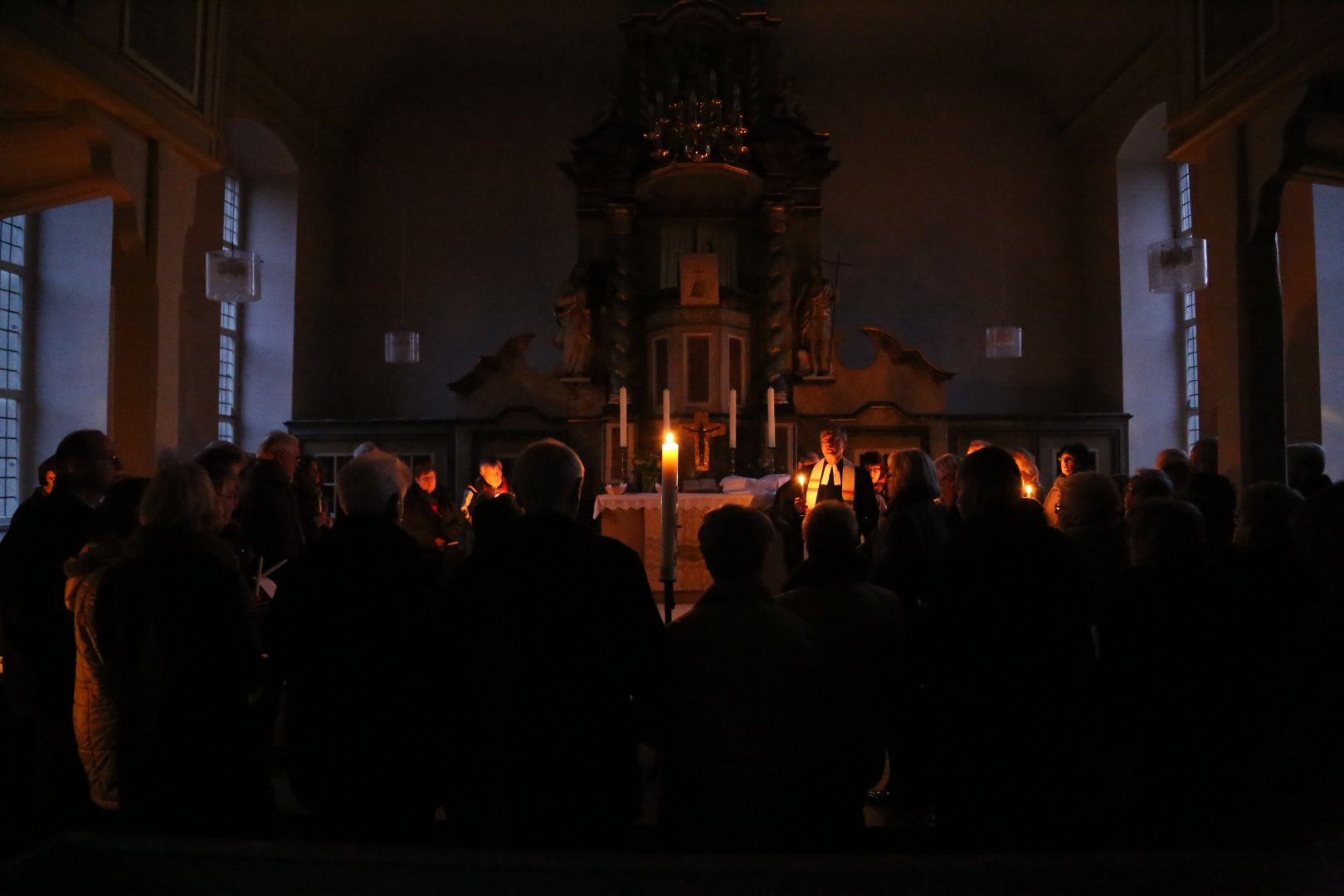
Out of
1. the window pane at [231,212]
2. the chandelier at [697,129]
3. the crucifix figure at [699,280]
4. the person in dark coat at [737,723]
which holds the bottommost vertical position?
the person in dark coat at [737,723]

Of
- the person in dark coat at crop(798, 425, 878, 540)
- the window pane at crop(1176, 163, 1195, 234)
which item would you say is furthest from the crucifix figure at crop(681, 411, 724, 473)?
the window pane at crop(1176, 163, 1195, 234)

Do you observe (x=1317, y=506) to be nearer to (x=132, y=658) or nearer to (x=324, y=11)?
(x=132, y=658)

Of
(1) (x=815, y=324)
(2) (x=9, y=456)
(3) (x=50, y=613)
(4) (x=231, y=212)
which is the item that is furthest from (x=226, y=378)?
(3) (x=50, y=613)

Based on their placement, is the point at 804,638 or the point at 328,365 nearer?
the point at 804,638

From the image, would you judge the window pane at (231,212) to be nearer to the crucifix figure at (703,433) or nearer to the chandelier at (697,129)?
the chandelier at (697,129)

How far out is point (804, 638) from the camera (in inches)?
82.8

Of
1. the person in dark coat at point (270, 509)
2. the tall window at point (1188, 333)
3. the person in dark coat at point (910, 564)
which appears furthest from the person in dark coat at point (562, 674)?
the tall window at point (1188, 333)

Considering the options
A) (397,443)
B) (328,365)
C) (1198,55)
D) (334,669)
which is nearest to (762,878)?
(334,669)

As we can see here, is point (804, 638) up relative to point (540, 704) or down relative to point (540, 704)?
up

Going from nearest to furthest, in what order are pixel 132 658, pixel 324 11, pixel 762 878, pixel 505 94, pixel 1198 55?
pixel 762 878, pixel 132 658, pixel 1198 55, pixel 324 11, pixel 505 94

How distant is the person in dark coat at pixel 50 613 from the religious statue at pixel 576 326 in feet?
27.2

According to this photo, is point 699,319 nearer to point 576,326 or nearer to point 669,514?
point 576,326

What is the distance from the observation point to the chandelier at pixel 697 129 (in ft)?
36.2

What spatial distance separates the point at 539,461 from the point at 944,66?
14034 millimetres
